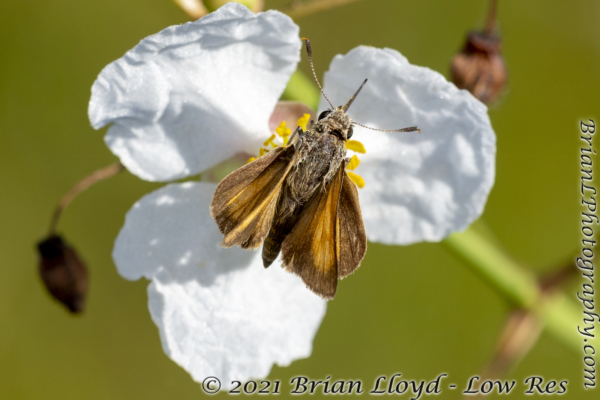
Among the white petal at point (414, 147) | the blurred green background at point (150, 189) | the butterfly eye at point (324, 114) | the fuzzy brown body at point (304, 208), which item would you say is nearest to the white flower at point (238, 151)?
the white petal at point (414, 147)

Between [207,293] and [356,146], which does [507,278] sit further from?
[207,293]

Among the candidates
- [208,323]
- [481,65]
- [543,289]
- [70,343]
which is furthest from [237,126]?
[70,343]

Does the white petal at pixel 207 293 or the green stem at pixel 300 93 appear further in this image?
the green stem at pixel 300 93

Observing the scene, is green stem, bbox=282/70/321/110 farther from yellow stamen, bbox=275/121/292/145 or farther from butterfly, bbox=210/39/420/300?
butterfly, bbox=210/39/420/300

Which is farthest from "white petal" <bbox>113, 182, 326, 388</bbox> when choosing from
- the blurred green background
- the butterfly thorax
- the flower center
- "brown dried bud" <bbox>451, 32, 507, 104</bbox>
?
the blurred green background

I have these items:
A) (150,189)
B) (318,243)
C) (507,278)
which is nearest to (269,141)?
(318,243)

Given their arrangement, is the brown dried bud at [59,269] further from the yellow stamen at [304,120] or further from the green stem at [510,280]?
the green stem at [510,280]
